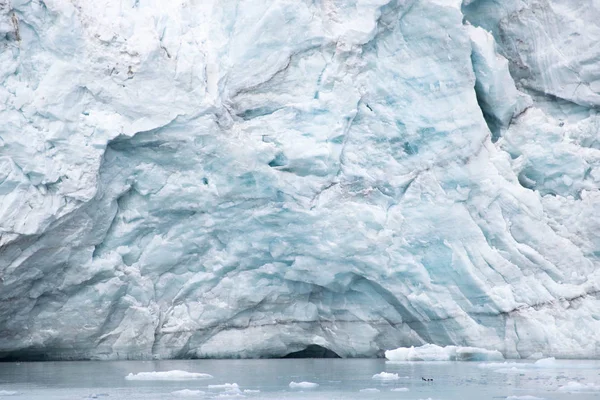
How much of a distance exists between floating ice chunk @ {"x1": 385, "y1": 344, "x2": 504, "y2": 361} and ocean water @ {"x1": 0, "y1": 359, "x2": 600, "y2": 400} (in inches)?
11.0

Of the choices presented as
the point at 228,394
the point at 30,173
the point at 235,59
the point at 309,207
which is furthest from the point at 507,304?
the point at 30,173

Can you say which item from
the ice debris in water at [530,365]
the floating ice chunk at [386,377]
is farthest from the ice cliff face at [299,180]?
the floating ice chunk at [386,377]

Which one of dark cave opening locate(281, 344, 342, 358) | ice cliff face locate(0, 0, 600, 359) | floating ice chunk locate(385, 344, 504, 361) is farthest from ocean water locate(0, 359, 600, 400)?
dark cave opening locate(281, 344, 342, 358)

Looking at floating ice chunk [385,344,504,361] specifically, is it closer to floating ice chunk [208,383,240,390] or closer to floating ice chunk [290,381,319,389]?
floating ice chunk [290,381,319,389]

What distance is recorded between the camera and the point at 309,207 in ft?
38.7

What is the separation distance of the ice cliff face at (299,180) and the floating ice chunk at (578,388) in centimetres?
389

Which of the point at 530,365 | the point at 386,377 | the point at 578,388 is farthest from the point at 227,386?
the point at 530,365

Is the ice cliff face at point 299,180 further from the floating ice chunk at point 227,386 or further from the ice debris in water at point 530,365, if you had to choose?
the floating ice chunk at point 227,386

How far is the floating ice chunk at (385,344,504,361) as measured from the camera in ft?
38.5

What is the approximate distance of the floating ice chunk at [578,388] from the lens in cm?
761

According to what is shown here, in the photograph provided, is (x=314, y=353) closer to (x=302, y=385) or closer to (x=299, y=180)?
(x=299, y=180)

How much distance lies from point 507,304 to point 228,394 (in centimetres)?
523

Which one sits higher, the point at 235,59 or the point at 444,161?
the point at 235,59

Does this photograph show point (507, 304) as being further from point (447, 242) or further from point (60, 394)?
point (60, 394)
